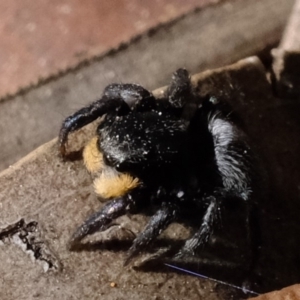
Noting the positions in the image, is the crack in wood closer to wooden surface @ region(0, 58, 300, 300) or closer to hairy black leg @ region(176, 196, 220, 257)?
wooden surface @ region(0, 58, 300, 300)

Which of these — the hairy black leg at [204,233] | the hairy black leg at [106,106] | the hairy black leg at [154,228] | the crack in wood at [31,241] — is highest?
the hairy black leg at [106,106]

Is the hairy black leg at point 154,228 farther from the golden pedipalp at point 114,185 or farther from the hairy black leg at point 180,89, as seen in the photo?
the hairy black leg at point 180,89

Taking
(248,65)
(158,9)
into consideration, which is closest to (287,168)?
(248,65)

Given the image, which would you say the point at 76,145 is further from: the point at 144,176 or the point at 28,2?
the point at 28,2

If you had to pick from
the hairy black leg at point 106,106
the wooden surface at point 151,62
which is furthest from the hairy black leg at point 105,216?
the wooden surface at point 151,62

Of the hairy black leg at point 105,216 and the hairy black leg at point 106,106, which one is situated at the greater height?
the hairy black leg at point 106,106

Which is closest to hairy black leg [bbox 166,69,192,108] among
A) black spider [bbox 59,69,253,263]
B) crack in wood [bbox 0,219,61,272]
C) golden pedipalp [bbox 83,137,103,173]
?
black spider [bbox 59,69,253,263]

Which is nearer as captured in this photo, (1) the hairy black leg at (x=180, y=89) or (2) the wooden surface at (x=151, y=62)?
(1) the hairy black leg at (x=180, y=89)
